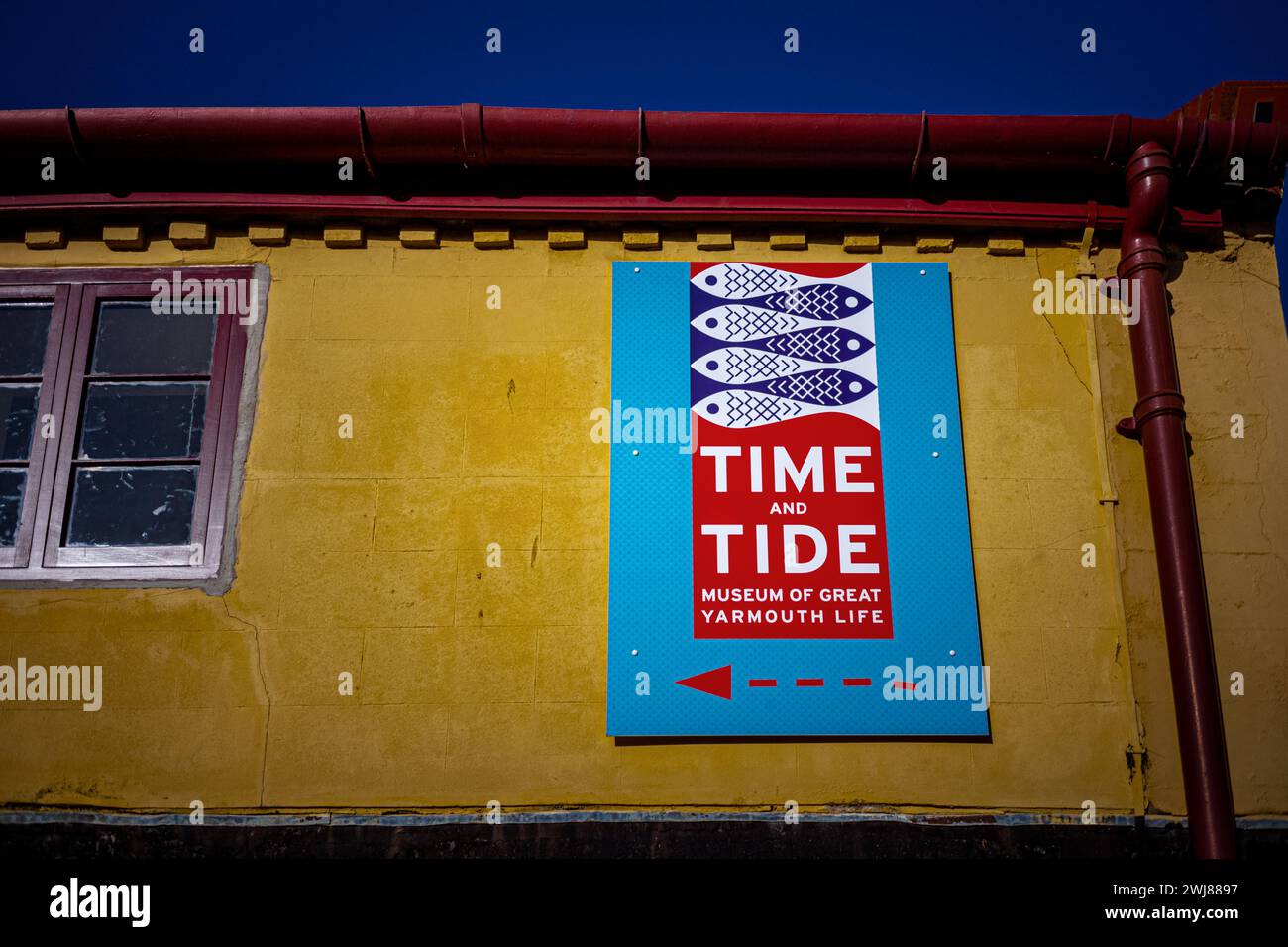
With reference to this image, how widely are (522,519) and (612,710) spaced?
0.98m

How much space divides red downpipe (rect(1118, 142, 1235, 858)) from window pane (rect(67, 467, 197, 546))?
4574 millimetres

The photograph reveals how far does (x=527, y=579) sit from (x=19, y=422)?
2746 millimetres

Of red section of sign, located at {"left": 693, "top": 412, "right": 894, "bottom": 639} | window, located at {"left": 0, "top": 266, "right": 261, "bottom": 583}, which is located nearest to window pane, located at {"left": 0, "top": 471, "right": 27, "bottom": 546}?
window, located at {"left": 0, "top": 266, "right": 261, "bottom": 583}

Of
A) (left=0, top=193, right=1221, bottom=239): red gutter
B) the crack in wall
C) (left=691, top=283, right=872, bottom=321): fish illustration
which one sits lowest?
the crack in wall

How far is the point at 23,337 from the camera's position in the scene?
437 cm

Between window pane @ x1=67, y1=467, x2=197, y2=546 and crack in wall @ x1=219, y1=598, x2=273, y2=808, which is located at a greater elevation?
window pane @ x1=67, y1=467, x2=197, y2=546

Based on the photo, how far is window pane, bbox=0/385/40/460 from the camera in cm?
425

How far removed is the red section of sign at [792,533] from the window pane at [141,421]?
252 cm
